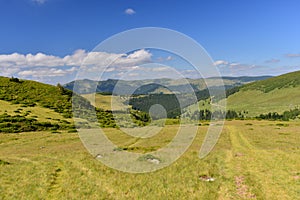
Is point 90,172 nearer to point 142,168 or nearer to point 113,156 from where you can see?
point 142,168

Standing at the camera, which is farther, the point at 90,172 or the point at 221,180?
the point at 90,172

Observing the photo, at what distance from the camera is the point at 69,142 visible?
43.8 m

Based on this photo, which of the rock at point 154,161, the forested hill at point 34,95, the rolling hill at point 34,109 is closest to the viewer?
the rock at point 154,161

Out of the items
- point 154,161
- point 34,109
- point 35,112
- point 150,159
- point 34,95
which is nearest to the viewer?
point 154,161

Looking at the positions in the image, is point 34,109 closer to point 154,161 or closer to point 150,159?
point 150,159

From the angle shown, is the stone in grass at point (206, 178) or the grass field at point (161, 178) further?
the stone in grass at point (206, 178)

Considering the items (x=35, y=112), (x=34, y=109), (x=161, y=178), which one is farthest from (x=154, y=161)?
(x=34, y=109)

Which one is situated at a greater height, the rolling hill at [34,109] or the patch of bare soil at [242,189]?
the rolling hill at [34,109]

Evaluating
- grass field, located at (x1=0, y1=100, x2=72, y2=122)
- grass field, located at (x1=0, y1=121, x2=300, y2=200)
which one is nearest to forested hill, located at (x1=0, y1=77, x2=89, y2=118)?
grass field, located at (x1=0, y1=100, x2=72, y2=122)

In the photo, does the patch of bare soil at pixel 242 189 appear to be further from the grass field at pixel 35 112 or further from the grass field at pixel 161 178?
the grass field at pixel 35 112

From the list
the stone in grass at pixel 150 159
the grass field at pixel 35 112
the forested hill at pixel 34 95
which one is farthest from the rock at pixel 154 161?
the forested hill at pixel 34 95

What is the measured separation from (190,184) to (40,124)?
48.2 metres

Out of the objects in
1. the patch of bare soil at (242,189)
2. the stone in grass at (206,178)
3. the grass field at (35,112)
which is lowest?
the patch of bare soil at (242,189)

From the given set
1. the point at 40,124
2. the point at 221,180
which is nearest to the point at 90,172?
the point at 221,180
